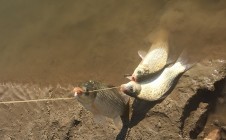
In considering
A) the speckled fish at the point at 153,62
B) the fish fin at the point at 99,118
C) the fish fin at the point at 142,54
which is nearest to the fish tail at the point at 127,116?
the fish fin at the point at 99,118

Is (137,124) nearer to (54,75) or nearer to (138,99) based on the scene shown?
(138,99)

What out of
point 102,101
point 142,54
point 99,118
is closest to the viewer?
point 102,101

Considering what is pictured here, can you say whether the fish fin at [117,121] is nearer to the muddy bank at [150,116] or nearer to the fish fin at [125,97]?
the muddy bank at [150,116]

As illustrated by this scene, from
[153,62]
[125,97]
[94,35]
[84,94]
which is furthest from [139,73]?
[94,35]

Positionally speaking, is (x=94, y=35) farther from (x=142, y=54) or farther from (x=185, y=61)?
(x=185, y=61)

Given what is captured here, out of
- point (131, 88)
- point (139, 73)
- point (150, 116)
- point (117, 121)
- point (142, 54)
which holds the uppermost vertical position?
point (142, 54)

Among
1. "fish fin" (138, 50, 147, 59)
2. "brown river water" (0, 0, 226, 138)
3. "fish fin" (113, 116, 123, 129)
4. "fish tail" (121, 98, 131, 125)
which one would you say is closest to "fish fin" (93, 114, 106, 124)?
"fish fin" (113, 116, 123, 129)

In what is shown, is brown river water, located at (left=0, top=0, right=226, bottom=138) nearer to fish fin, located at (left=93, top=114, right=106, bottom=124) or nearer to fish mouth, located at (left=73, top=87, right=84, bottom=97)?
fish fin, located at (left=93, top=114, right=106, bottom=124)

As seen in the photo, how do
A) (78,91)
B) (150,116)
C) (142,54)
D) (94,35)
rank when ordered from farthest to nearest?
(94,35) → (142,54) → (150,116) → (78,91)
